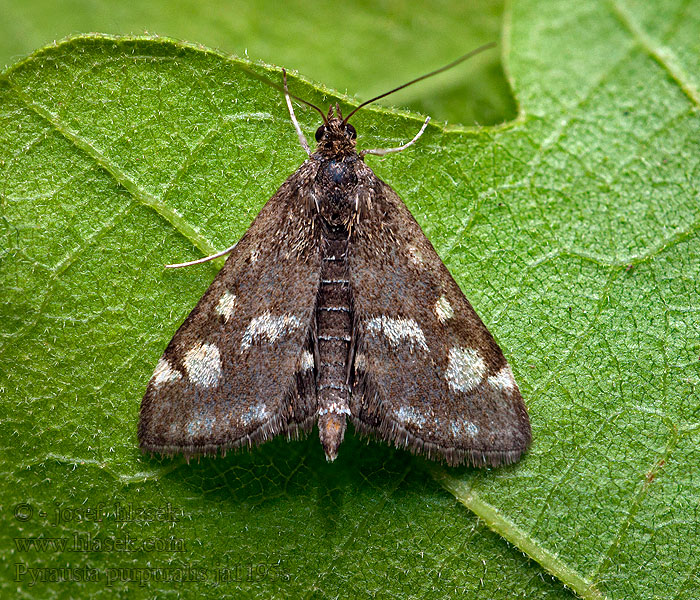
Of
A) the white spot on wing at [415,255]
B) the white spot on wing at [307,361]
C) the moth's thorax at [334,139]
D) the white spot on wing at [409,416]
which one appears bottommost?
the white spot on wing at [409,416]

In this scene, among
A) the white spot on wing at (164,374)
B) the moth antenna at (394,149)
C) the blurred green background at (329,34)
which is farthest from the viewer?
the blurred green background at (329,34)

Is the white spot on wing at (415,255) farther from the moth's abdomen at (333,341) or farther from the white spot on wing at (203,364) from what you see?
the white spot on wing at (203,364)

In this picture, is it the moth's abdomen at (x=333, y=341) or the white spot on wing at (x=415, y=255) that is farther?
the white spot on wing at (x=415, y=255)

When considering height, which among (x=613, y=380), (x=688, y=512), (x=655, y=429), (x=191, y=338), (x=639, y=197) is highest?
(x=639, y=197)

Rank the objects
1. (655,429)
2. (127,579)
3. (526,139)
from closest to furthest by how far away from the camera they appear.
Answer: (127,579) → (655,429) → (526,139)

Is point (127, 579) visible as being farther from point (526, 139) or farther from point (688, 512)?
point (526, 139)

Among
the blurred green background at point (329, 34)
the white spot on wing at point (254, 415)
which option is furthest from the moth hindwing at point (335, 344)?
the blurred green background at point (329, 34)

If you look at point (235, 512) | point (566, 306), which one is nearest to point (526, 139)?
point (566, 306)
